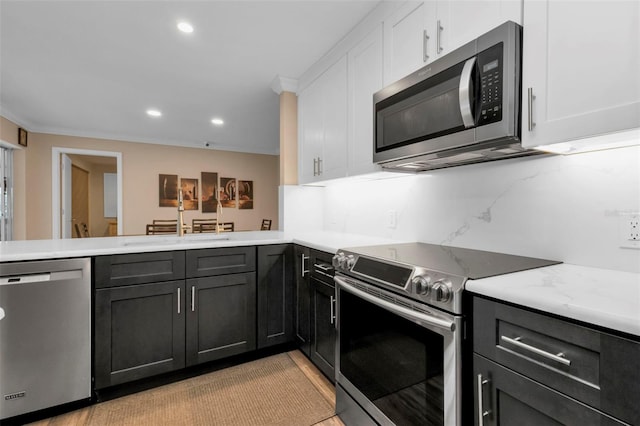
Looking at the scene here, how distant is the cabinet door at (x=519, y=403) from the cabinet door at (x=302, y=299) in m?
1.32

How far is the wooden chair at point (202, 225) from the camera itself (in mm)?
6148

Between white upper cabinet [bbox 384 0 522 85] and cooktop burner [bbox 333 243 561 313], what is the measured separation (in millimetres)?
973

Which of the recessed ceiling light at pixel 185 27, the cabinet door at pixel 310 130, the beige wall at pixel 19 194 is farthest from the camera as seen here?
the beige wall at pixel 19 194

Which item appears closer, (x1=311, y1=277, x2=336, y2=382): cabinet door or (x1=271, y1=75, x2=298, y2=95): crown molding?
(x1=311, y1=277, x2=336, y2=382): cabinet door

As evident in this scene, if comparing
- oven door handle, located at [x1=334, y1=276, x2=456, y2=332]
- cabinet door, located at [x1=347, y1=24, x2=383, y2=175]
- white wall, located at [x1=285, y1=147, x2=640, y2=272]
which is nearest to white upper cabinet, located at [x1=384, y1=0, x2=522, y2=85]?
cabinet door, located at [x1=347, y1=24, x2=383, y2=175]

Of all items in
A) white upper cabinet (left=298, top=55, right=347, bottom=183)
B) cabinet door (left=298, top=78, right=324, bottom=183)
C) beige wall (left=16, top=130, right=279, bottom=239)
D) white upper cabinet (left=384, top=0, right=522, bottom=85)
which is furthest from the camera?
beige wall (left=16, top=130, right=279, bottom=239)

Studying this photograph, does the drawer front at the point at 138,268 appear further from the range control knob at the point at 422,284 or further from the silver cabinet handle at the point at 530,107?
the silver cabinet handle at the point at 530,107

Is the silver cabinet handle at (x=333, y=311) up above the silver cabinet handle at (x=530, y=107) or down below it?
below

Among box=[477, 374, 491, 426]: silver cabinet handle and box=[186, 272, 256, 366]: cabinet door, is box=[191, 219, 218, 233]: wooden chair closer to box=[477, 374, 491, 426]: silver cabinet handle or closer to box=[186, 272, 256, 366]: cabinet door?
box=[186, 272, 256, 366]: cabinet door

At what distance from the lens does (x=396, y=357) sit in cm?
131

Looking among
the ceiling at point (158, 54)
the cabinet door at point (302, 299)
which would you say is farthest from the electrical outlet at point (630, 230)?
the ceiling at point (158, 54)

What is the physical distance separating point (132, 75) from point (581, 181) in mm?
3618

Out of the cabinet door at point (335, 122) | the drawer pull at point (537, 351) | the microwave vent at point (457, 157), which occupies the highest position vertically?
the cabinet door at point (335, 122)

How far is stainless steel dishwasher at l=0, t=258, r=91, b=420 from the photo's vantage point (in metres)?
1.61
